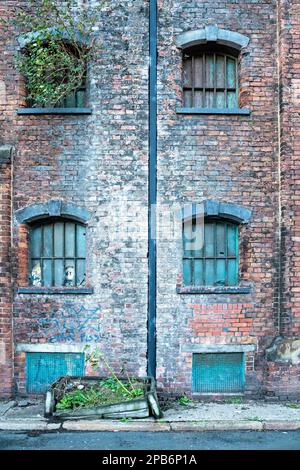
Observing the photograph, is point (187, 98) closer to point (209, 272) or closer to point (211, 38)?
point (211, 38)

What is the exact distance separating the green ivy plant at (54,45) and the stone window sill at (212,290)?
430 cm

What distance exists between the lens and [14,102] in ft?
28.8

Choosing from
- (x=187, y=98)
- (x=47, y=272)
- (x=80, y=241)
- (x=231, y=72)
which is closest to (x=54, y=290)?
(x=47, y=272)

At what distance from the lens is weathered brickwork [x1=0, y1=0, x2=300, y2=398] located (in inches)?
336

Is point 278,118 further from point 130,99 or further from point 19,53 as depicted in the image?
point 19,53

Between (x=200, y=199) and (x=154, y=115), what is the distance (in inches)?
72.4

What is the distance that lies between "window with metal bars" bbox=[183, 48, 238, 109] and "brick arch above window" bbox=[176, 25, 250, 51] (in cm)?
26

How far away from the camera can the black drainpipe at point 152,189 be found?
8.51 meters

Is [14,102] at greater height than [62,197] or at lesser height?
greater

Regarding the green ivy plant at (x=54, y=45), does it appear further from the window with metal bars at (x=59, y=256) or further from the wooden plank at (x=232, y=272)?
the wooden plank at (x=232, y=272)

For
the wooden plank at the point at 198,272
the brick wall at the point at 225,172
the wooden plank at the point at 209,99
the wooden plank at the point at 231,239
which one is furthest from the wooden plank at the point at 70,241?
the wooden plank at the point at 209,99

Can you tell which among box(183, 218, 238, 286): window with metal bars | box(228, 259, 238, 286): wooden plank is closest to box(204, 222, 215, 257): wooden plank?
box(183, 218, 238, 286): window with metal bars
